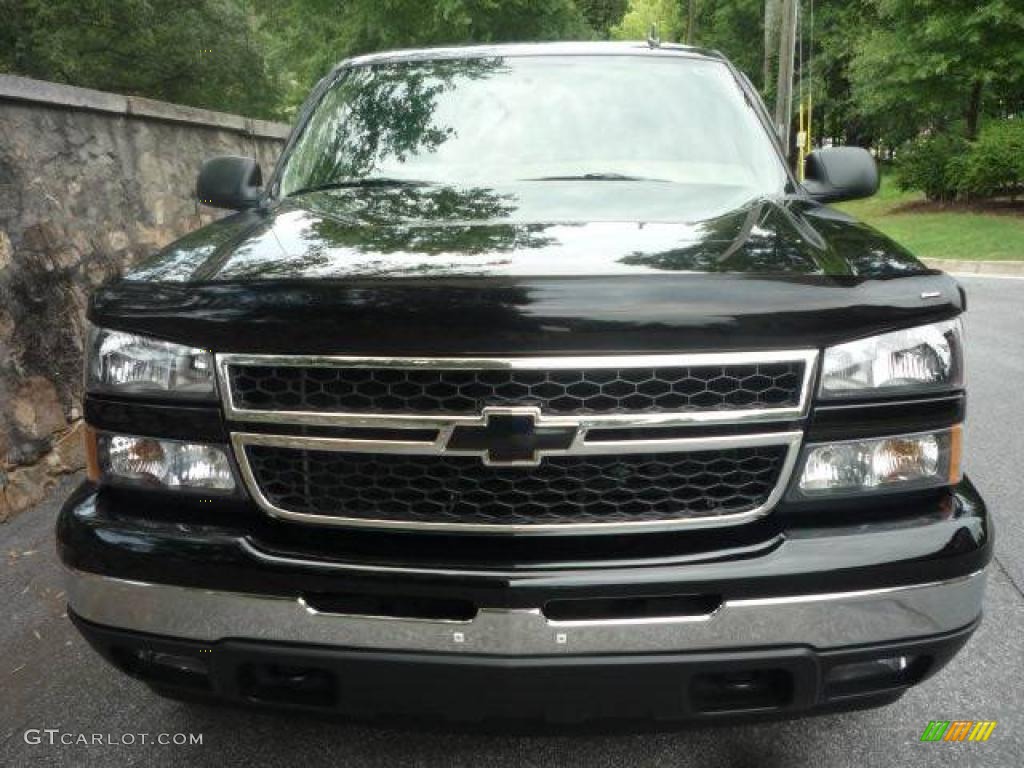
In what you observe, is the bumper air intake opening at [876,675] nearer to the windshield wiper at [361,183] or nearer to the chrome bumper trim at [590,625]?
the chrome bumper trim at [590,625]

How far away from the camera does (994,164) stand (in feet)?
65.4

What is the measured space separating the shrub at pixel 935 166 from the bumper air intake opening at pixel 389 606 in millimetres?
22524

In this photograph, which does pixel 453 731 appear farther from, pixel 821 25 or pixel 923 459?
pixel 821 25

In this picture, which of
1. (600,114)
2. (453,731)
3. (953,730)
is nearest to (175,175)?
(600,114)

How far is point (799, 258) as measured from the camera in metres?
1.96

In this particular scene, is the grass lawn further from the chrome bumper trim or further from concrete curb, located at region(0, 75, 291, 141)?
the chrome bumper trim

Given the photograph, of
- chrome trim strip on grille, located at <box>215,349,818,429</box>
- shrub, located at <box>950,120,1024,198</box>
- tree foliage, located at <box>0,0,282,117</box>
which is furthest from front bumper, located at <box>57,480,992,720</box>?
shrub, located at <box>950,120,1024,198</box>

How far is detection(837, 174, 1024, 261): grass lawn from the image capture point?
15.2 meters

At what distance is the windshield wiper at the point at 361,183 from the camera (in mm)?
2818

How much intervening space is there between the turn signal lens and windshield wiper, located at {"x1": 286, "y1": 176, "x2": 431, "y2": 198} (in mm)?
1214

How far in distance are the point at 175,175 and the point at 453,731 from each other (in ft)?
15.6

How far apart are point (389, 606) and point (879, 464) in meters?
1.00

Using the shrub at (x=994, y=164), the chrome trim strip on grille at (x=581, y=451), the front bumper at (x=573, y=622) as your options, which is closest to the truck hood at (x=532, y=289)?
the chrome trim strip on grille at (x=581, y=451)

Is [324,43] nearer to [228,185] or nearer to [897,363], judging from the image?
[228,185]
